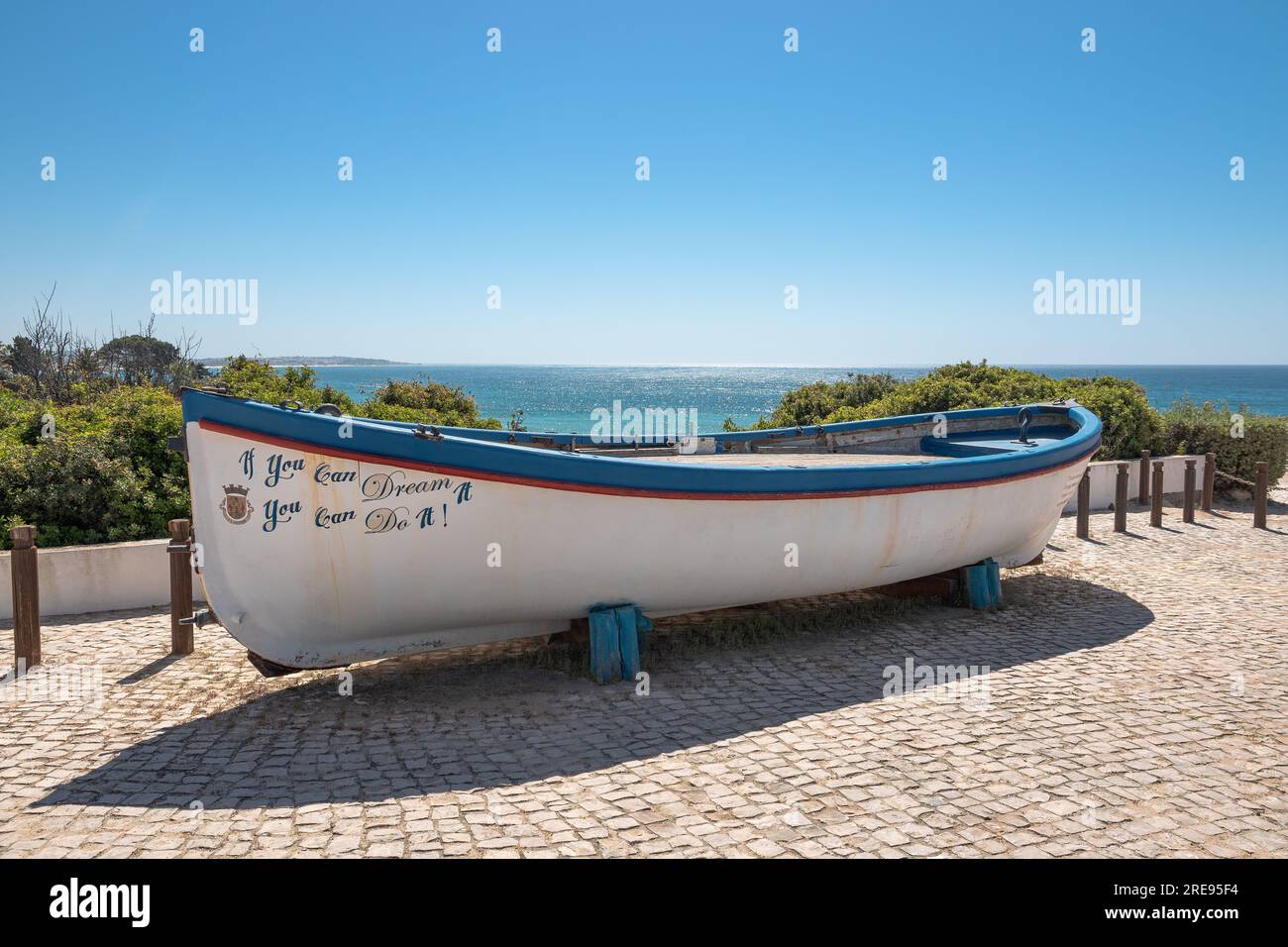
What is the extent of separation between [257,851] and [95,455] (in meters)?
6.01

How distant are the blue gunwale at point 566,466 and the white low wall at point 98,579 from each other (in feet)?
9.61

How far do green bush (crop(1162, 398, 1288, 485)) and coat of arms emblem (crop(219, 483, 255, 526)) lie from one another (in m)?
14.6

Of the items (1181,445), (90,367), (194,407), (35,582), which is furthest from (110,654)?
(90,367)

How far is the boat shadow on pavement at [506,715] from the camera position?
165 inches

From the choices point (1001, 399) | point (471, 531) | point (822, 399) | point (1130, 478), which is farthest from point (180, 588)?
point (822, 399)

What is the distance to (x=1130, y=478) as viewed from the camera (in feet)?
45.0

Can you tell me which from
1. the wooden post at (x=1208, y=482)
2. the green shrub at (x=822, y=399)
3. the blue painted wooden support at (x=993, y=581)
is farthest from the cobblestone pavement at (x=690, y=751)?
the green shrub at (x=822, y=399)

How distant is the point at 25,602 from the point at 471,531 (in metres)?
3.23

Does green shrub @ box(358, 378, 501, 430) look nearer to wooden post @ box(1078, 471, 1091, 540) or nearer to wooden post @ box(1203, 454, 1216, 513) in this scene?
wooden post @ box(1078, 471, 1091, 540)

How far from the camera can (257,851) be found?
11.5 feet

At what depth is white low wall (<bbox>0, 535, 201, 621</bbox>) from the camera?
23.2 ft
